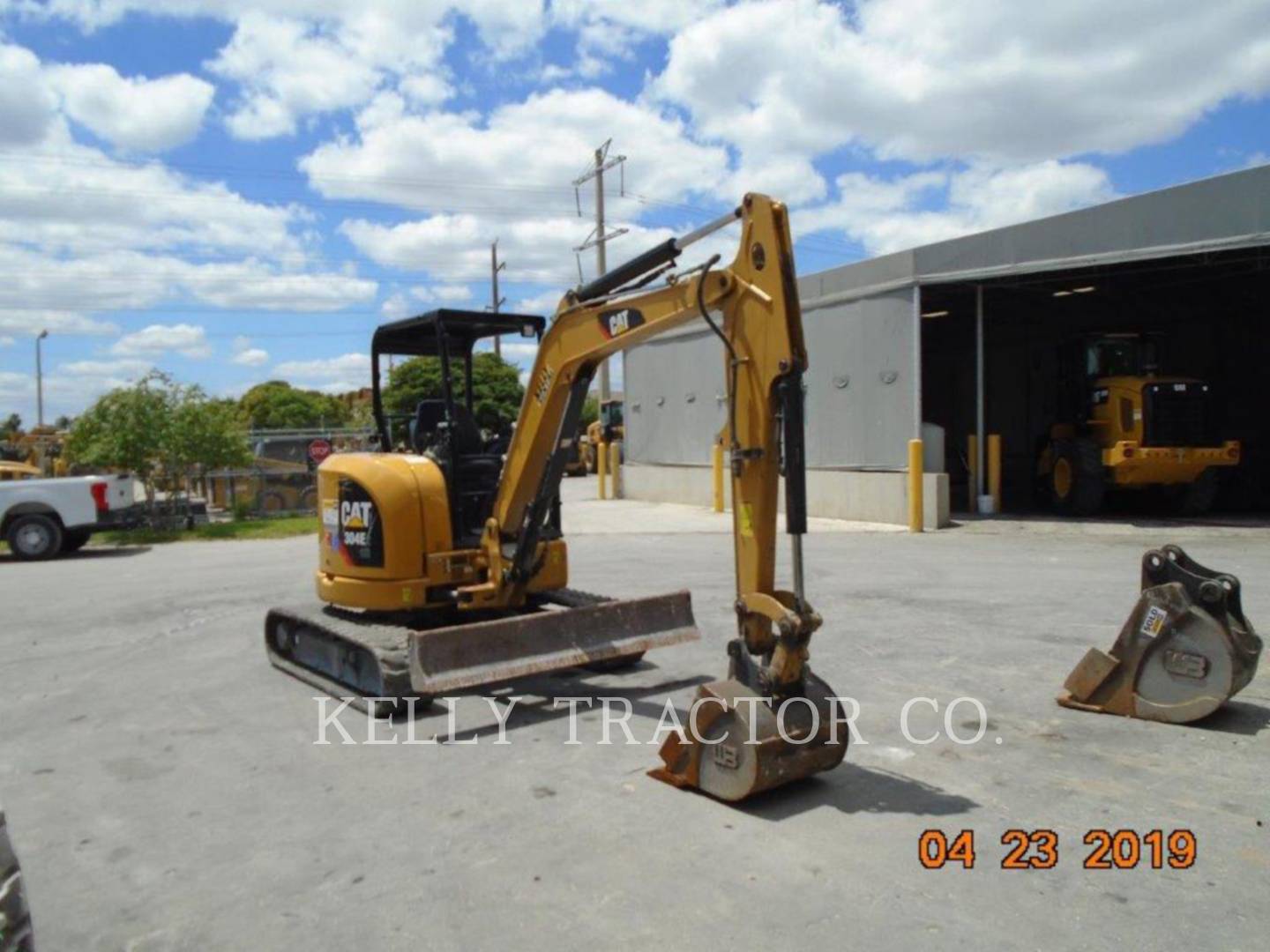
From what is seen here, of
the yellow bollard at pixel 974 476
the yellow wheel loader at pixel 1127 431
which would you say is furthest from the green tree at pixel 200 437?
the yellow wheel loader at pixel 1127 431

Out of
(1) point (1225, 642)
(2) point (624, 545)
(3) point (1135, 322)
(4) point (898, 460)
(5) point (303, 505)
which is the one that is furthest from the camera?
(3) point (1135, 322)

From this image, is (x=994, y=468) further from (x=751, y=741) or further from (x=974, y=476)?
(x=751, y=741)

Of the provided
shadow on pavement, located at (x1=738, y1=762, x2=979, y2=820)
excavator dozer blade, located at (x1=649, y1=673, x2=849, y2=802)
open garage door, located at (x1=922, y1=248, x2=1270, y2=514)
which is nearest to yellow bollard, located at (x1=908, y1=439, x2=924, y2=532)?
open garage door, located at (x1=922, y1=248, x2=1270, y2=514)

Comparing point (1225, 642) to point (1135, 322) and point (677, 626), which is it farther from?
point (1135, 322)

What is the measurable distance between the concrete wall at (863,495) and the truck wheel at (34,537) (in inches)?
505

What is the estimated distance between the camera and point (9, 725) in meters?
6.88

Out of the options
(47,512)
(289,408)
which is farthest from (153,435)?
(289,408)

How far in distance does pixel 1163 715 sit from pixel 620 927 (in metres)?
3.89

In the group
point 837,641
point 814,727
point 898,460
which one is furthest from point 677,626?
point 898,460

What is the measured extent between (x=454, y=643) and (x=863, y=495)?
13.3 metres

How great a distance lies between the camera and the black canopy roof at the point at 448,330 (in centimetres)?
775

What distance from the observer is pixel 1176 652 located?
5.96m

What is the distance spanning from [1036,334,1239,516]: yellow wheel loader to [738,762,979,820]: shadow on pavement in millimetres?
14834
